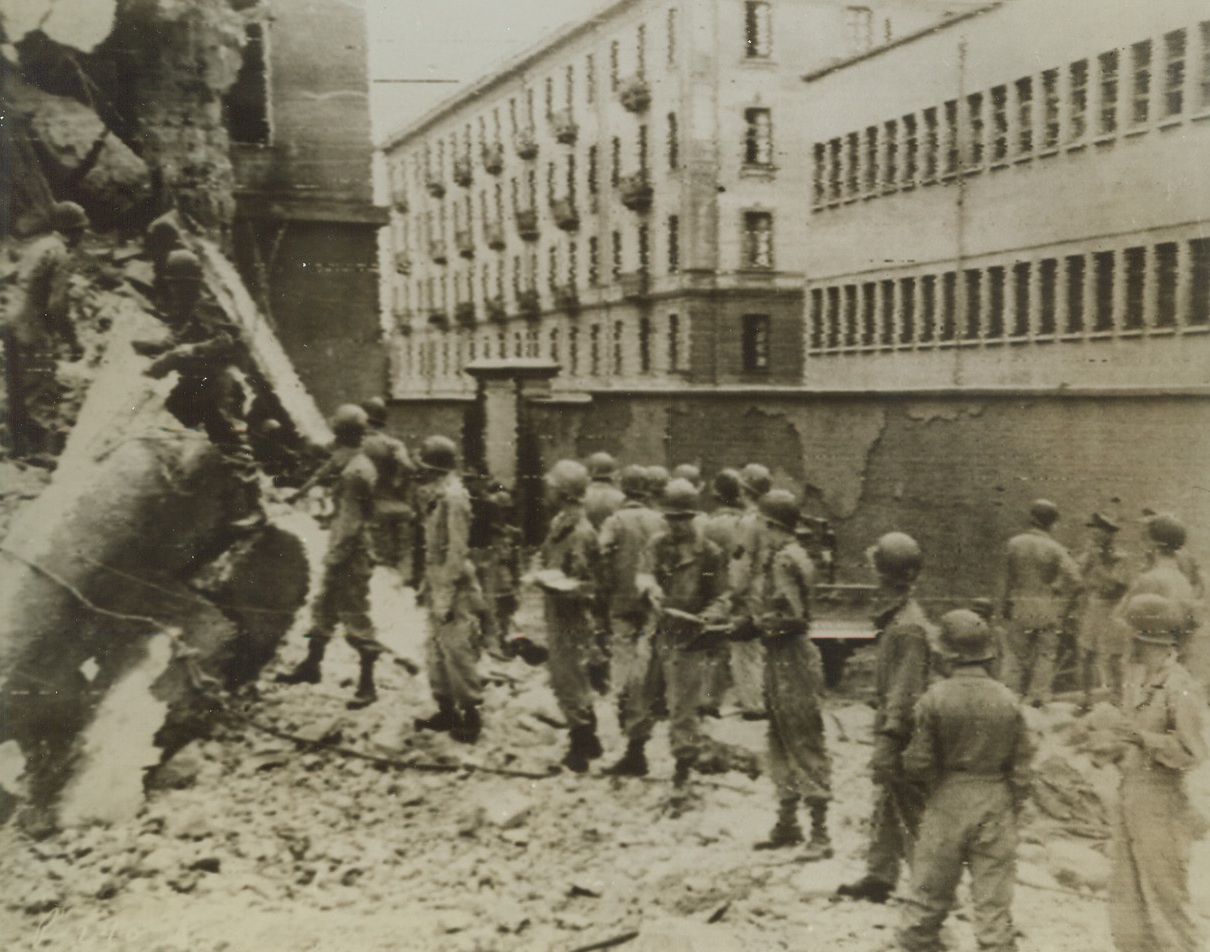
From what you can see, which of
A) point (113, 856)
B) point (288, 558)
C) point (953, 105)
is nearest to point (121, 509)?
point (288, 558)

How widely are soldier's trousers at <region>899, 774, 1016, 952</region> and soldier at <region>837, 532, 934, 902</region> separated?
0.15 metres

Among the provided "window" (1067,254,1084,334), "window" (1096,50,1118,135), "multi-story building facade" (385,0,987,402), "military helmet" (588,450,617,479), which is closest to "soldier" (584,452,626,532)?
"military helmet" (588,450,617,479)

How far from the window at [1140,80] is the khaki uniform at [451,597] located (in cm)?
296

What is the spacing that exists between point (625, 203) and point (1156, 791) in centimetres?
303

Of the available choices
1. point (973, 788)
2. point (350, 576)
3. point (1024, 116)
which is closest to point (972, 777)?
point (973, 788)

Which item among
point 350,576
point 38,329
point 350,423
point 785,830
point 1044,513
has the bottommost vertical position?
point 785,830

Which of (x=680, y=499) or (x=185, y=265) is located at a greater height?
(x=185, y=265)

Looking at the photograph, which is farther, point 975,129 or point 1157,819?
point 975,129

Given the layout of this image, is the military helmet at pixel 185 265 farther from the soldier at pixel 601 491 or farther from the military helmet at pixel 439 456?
the soldier at pixel 601 491

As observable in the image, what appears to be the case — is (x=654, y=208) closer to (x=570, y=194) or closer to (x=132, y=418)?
(x=570, y=194)

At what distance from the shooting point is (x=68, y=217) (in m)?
4.44

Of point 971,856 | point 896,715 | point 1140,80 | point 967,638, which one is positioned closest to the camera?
point 967,638

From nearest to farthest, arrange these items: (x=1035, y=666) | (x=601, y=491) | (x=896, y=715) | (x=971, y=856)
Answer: (x=971, y=856) < (x=896, y=715) < (x=1035, y=666) < (x=601, y=491)

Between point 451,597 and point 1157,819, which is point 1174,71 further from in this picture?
point 451,597
